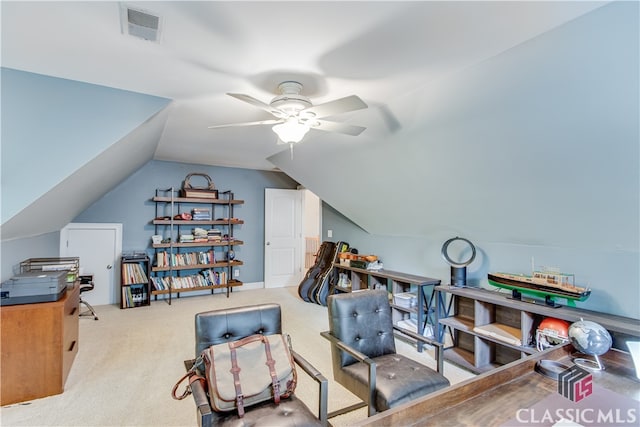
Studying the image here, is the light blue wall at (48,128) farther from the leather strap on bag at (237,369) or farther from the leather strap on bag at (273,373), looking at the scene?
the leather strap on bag at (273,373)

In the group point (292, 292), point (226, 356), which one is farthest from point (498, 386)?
point (292, 292)

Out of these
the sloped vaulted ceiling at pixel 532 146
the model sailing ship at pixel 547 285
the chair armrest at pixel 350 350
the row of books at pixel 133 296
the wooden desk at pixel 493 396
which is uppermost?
the sloped vaulted ceiling at pixel 532 146

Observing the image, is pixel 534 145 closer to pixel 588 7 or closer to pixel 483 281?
pixel 588 7

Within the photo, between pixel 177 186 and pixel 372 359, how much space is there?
4.55m

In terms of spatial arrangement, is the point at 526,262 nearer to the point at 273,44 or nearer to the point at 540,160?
the point at 540,160

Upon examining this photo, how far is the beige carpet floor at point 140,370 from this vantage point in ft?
7.25

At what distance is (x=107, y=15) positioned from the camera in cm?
150

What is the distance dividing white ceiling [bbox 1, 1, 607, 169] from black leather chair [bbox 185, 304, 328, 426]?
152 centimetres

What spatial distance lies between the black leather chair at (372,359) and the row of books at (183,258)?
12.4 feet


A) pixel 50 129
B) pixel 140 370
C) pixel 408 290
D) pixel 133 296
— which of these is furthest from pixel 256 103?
pixel 133 296

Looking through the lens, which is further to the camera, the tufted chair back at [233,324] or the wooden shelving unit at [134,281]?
the wooden shelving unit at [134,281]

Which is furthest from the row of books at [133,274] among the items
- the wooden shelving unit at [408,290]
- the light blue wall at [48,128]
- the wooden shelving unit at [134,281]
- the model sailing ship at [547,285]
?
the model sailing ship at [547,285]

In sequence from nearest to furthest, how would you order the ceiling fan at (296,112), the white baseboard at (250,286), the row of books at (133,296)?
the ceiling fan at (296,112), the row of books at (133,296), the white baseboard at (250,286)

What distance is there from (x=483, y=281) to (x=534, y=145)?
157 centimetres
